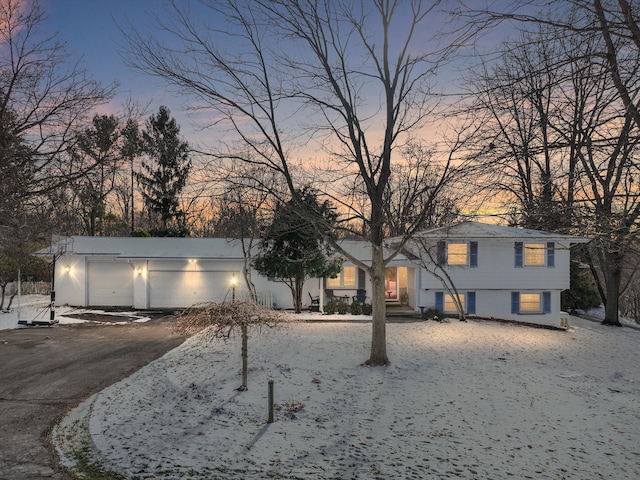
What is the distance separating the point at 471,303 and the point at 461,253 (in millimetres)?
2656

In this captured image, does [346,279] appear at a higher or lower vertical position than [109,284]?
higher

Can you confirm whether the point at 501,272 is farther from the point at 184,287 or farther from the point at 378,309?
the point at 184,287

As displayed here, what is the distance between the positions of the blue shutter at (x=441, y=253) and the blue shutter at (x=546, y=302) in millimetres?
5739

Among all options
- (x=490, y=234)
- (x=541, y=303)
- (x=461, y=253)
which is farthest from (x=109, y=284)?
(x=541, y=303)

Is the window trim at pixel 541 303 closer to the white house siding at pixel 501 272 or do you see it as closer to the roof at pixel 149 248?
the white house siding at pixel 501 272

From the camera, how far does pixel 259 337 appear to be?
1492 cm

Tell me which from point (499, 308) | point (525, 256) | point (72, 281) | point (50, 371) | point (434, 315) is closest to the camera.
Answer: point (50, 371)

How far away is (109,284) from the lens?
23609 millimetres

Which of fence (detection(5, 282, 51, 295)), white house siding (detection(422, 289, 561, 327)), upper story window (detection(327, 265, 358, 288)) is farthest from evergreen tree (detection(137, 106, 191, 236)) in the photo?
white house siding (detection(422, 289, 561, 327))

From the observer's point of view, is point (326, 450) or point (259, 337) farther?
point (259, 337)

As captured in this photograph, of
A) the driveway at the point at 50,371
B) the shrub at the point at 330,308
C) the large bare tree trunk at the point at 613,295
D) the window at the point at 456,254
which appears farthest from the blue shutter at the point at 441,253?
the driveway at the point at 50,371

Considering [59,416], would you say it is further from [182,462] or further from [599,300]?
[599,300]

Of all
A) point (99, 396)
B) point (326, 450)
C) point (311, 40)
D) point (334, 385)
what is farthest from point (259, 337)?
point (311, 40)

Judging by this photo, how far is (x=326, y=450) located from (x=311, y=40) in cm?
958
